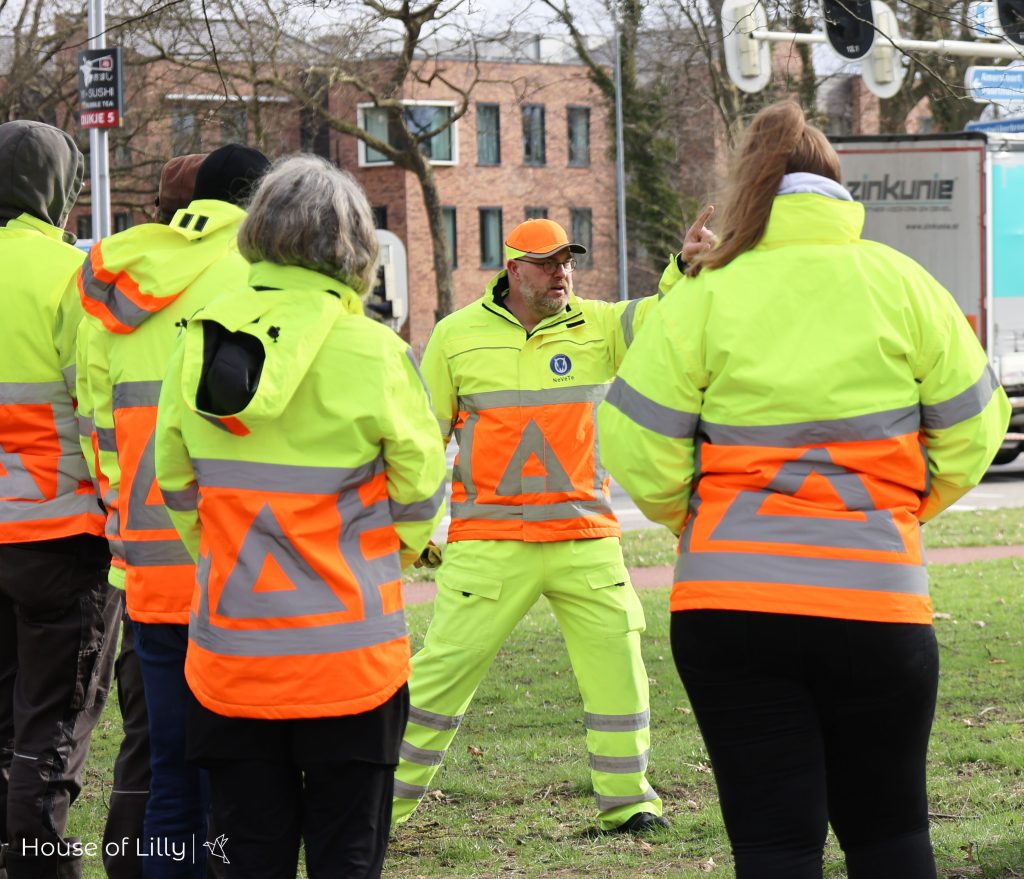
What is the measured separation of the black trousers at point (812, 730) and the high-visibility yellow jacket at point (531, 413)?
7.37 feet

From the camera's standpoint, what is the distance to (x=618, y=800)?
5.19 m

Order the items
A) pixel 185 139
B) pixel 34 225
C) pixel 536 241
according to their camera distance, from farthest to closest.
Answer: pixel 185 139 < pixel 536 241 < pixel 34 225

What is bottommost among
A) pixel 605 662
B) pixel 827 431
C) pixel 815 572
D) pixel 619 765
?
pixel 619 765

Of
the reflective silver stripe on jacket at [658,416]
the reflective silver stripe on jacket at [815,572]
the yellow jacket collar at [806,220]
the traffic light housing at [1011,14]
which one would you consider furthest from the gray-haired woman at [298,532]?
the traffic light housing at [1011,14]

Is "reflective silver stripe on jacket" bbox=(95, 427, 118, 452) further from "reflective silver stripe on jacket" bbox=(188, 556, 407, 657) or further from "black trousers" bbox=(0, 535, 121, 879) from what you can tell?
"reflective silver stripe on jacket" bbox=(188, 556, 407, 657)

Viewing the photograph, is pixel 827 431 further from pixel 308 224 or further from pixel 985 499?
pixel 985 499

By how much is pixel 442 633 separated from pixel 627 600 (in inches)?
27.2

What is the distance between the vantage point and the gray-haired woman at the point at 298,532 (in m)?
3.16

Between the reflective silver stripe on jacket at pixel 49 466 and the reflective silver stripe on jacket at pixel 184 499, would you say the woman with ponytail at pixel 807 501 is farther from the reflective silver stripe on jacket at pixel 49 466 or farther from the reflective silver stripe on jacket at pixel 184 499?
the reflective silver stripe on jacket at pixel 49 466

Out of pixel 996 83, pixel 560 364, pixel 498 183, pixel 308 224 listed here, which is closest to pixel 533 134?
pixel 498 183

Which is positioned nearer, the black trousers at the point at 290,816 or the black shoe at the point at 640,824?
the black trousers at the point at 290,816

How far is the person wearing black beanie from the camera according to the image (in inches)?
157

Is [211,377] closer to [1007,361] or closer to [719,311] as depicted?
[719,311]

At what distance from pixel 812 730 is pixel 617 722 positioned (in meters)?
2.25
